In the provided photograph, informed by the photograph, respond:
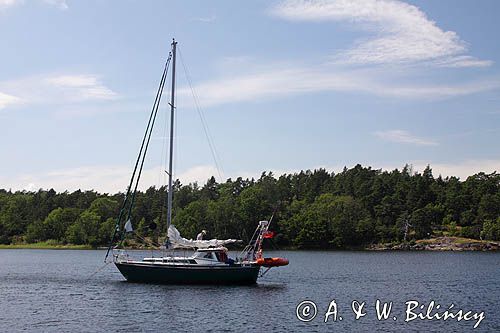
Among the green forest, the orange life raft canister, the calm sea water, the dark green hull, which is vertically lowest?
the calm sea water

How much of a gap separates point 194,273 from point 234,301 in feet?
26.5

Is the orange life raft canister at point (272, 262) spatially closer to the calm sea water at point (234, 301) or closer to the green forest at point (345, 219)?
the calm sea water at point (234, 301)

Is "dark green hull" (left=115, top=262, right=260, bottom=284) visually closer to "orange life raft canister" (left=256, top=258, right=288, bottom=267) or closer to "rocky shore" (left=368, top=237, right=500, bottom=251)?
"orange life raft canister" (left=256, top=258, right=288, bottom=267)

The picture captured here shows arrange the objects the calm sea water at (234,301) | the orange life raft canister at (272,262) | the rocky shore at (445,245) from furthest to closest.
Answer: the rocky shore at (445,245) < the orange life raft canister at (272,262) < the calm sea water at (234,301)

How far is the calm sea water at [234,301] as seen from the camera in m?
43.3

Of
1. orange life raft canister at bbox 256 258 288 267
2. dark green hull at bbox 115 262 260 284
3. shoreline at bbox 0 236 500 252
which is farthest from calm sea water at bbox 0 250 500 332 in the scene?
shoreline at bbox 0 236 500 252

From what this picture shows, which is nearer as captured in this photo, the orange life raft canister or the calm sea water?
the calm sea water

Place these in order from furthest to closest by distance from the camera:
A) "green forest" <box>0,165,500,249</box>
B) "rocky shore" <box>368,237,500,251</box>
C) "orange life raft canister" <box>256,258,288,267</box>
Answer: "green forest" <box>0,165,500,249</box>
"rocky shore" <box>368,237,500,251</box>
"orange life raft canister" <box>256,258,288,267</box>

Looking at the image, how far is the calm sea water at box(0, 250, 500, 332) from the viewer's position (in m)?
43.3

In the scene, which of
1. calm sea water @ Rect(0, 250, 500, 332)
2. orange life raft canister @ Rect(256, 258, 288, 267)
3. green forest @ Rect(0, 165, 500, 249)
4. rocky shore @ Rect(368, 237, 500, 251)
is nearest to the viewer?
calm sea water @ Rect(0, 250, 500, 332)

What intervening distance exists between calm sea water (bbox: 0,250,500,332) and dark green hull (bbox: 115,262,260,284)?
2.79ft

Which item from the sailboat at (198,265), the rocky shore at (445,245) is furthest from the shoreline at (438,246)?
the sailboat at (198,265)

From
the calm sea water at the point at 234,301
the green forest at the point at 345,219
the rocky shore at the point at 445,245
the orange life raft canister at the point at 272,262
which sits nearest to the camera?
the calm sea water at the point at 234,301

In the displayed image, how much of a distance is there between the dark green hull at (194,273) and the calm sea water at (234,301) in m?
0.85
